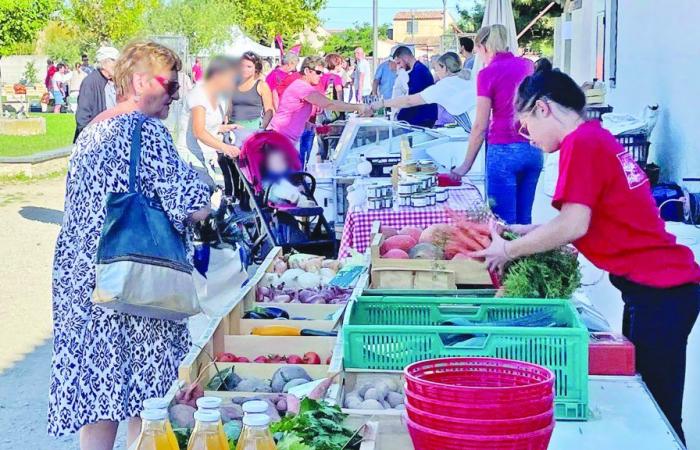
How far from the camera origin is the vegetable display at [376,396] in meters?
2.90

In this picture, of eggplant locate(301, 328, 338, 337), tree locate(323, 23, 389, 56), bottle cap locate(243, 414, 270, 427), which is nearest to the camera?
bottle cap locate(243, 414, 270, 427)

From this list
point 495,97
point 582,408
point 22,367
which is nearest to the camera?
point 582,408

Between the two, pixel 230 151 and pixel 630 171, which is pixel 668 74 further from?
pixel 630 171

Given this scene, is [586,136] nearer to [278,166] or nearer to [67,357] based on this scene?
[67,357]

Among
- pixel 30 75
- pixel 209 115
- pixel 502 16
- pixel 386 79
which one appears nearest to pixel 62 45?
pixel 30 75

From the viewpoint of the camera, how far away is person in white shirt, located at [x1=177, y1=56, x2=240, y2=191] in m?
8.13

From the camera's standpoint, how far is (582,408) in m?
2.95

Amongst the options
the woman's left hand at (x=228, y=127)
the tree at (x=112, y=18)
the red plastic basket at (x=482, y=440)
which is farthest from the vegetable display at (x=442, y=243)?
the tree at (x=112, y=18)

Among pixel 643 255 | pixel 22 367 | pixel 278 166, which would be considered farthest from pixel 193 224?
pixel 278 166

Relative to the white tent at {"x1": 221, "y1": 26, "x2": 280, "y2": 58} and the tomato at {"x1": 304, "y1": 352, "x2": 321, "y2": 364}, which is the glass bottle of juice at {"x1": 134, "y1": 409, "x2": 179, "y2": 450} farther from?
the white tent at {"x1": 221, "y1": 26, "x2": 280, "y2": 58}

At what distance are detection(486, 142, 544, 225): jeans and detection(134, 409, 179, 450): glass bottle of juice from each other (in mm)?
5231

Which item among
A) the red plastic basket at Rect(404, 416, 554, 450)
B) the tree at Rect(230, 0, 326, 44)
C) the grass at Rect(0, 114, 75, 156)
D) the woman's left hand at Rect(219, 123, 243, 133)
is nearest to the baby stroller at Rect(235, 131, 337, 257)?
the woman's left hand at Rect(219, 123, 243, 133)

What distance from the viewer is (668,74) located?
27.8ft

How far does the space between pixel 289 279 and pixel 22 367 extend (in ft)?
8.68
